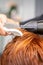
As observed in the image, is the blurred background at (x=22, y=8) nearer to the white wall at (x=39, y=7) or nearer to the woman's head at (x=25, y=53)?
the white wall at (x=39, y=7)

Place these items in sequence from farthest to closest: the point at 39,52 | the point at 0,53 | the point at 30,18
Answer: the point at 30,18 < the point at 0,53 < the point at 39,52

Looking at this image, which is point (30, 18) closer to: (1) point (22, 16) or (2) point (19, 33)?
(1) point (22, 16)

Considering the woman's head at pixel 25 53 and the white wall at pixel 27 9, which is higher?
the white wall at pixel 27 9

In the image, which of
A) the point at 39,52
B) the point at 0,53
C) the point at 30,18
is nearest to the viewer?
the point at 39,52

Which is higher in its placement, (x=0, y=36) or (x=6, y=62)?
(x=0, y=36)

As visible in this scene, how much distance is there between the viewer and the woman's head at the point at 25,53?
64 cm

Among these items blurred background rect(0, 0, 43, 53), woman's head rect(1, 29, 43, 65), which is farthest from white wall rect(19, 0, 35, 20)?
woman's head rect(1, 29, 43, 65)

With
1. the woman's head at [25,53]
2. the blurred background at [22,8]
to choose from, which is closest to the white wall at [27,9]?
the blurred background at [22,8]

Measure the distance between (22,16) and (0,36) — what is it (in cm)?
21

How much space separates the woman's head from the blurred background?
0.22 metres

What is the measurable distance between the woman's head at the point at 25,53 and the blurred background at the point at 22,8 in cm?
22

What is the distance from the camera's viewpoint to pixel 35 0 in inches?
33.3

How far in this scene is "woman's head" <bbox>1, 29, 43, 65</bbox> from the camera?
0.64 meters

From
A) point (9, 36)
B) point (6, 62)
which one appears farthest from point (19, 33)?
Answer: point (6, 62)
